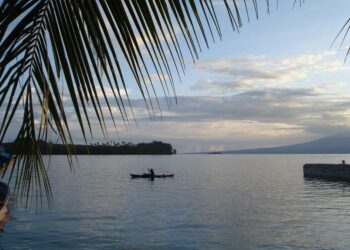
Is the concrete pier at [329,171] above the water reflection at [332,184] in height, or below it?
above

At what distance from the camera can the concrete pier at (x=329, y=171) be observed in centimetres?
7769

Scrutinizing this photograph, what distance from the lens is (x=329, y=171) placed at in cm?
8294

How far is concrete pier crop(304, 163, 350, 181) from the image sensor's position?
3059 inches

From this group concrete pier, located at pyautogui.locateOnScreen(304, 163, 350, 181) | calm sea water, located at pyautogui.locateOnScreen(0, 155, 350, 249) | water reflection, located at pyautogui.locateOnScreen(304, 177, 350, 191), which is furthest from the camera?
concrete pier, located at pyautogui.locateOnScreen(304, 163, 350, 181)

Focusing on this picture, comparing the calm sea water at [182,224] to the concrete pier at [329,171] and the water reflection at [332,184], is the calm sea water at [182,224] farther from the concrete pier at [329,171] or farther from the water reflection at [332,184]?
the concrete pier at [329,171]

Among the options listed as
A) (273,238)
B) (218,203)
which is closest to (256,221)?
(273,238)

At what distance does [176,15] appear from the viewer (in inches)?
59.6

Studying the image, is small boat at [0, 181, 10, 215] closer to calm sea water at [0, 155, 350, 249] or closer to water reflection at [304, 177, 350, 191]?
calm sea water at [0, 155, 350, 249]

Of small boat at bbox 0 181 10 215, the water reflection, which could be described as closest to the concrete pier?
the water reflection

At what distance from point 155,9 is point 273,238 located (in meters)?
31.8

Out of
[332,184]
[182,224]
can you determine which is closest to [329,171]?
[332,184]

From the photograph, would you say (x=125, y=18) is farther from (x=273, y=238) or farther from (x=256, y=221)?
(x=256, y=221)

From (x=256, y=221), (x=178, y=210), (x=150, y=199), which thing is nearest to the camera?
(x=256, y=221)

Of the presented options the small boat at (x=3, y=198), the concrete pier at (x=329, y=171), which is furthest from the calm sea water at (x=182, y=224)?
the concrete pier at (x=329, y=171)
